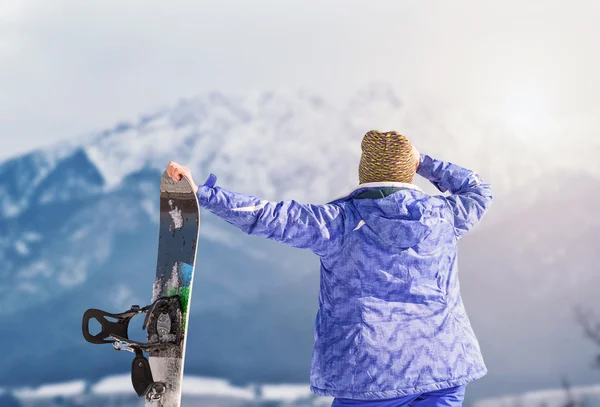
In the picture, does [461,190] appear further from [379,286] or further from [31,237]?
[31,237]

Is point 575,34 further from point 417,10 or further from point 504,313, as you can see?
point 504,313

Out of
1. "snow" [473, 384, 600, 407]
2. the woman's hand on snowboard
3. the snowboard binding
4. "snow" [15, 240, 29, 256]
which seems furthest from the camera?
"snow" [15, 240, 29, 256]

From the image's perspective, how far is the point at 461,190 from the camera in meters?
2.04

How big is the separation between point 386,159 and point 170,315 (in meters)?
0.80

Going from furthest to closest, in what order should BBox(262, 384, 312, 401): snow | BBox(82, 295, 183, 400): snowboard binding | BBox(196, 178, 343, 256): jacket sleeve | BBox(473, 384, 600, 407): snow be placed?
→ BBox(262, 384, 312, 401): snow
BBox(473, 384, 600, 407): snow
BBox(82, 295, 183, 400): snowboard binding
BBox(196, 178, 343, 256): jacket sleeve

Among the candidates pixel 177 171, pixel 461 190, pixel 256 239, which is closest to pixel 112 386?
pixel 256 239

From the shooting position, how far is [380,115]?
4555mm

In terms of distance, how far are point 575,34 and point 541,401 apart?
2.12 m

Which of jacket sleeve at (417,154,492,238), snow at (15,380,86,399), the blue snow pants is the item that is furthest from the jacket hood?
snow at (15,380,86,399)

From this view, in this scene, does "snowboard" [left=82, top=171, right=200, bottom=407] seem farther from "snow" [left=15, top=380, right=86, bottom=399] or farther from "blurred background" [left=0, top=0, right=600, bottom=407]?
"snow" [left=15, top=380, right=86, bottom=399]

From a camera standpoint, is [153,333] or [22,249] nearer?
[153,333]

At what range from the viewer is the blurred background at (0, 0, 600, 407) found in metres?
4.29

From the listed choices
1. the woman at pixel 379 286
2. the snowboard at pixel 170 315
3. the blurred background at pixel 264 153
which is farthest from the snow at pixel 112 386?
the woman at pixel 379 286

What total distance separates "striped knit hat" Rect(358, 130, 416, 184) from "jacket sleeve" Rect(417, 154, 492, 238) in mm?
157
